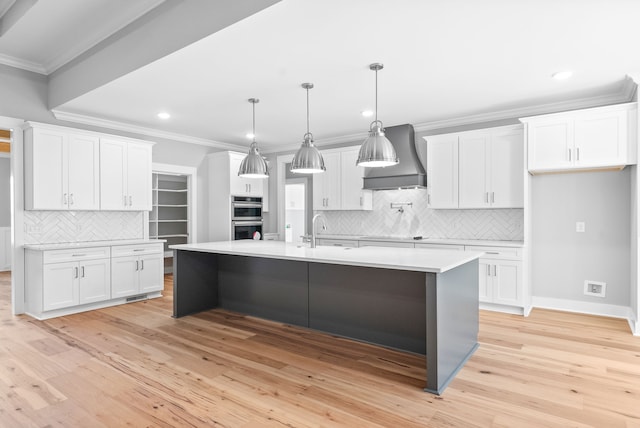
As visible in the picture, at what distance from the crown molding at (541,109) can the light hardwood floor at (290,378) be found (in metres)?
2.57

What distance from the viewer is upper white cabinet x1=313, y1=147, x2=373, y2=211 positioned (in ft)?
20.3

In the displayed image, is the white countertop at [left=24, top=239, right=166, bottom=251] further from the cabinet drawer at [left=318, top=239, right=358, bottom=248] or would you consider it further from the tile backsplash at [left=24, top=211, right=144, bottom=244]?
the cabinet drawer at [left=318, top=239, right=358, bottom=248]

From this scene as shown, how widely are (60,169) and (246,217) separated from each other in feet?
10.1

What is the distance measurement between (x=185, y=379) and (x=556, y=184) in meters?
4.75

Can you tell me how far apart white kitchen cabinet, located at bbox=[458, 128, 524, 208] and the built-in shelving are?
5.20 m

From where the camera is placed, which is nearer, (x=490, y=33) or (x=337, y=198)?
(x=490, y=33)

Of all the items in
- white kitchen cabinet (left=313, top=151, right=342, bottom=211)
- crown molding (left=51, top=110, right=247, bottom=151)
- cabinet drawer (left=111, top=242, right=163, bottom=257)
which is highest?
crown molding (left=51, top=110, right=247, bottom=151)

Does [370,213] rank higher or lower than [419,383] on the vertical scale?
higher

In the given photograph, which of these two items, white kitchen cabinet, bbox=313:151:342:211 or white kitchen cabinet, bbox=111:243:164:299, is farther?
white kitchen cabinet, bbox=313:151:342:211

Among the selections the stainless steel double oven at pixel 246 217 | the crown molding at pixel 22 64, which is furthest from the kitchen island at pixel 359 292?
the crown molding at pixel 22 64

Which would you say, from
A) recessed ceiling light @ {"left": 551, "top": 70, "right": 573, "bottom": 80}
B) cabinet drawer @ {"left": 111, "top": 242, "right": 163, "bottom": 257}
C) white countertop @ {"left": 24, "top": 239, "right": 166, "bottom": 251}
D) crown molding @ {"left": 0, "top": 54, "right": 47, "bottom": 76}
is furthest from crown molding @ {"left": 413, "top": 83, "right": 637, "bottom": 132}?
crown molding @ {"left": 0, "top": 54, "right": 47, "bottom": 76}

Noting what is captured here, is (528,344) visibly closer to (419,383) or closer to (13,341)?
(419,383)

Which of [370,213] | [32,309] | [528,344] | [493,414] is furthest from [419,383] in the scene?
[32,309]

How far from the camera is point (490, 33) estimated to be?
2863mm
